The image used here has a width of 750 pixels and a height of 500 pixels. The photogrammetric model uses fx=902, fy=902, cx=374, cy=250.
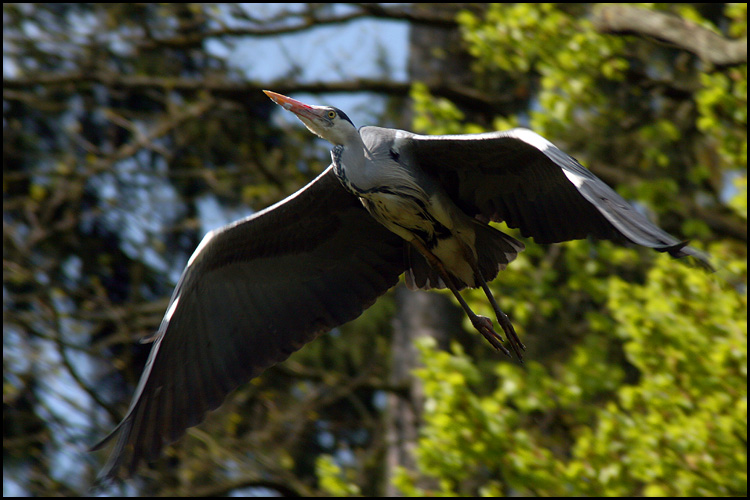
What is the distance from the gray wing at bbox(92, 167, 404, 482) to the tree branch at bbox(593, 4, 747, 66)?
276 centimetres

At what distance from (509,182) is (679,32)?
2.65 metres

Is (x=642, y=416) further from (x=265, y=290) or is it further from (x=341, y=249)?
(x=265, y=290)

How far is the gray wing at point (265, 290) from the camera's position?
4.96 metres

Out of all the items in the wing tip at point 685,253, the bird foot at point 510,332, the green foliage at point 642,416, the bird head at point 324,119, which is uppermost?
the bird head at point 324,119

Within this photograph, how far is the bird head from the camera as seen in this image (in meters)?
4.56

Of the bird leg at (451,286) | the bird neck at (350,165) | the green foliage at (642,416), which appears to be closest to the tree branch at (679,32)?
the green foliage at (642,416)

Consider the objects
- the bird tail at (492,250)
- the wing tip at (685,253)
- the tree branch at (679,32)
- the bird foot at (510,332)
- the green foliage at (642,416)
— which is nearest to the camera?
the wing tip at (685,253)

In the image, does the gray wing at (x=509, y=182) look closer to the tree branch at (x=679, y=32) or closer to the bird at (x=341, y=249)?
the bird at (x=341, y=249)

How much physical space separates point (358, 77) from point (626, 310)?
3824mm

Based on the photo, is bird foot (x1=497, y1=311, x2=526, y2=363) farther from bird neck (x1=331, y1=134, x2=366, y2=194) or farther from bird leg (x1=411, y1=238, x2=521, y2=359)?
bird neck (x1=331, y1=134, x2=366, y2=194)

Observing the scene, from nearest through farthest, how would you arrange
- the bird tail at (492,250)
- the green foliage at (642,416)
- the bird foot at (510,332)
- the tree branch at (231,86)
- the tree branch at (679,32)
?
the bird foot at (510,332)
the bird tail at (492,250)
the green foliage at (642,416)
the tree branch at (679,32)
the tree branch at (231,86)

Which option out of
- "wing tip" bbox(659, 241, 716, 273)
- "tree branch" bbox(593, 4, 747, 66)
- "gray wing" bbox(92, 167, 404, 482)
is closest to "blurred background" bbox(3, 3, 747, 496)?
"tree branch" bbox(593, 4, 747, 66)

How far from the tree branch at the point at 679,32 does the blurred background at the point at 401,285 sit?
0.06 ft

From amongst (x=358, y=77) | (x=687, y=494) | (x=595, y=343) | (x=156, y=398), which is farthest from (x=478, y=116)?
(x=156, y=398)
